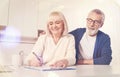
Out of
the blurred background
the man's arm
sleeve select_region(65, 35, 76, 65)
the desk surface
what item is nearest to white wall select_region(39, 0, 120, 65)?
the blurred background

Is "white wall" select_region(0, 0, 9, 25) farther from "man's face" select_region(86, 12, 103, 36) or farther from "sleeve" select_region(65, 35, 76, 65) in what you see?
"man's face" select_region(86, 12, 103, 36)

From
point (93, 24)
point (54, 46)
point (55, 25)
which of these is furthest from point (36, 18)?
point (93, 24)

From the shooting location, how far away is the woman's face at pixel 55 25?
1.65 m

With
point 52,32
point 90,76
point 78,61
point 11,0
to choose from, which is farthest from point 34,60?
point 90,76

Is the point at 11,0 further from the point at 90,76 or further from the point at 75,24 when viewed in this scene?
the point at 90,76

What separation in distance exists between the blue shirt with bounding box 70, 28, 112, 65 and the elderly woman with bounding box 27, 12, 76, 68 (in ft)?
0.23

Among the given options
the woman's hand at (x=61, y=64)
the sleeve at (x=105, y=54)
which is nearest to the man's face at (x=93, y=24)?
the sleeve at (x=105, y=54)

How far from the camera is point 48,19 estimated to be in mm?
1655

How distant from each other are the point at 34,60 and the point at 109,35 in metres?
0.71

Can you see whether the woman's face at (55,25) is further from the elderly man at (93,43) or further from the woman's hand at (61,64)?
the woman's hand at (61,64)

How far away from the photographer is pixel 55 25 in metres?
1.66

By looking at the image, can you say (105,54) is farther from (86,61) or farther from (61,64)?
(61,64)

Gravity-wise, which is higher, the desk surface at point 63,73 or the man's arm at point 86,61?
the desk surface at point 63,73

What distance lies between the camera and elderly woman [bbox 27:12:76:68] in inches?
62.7
